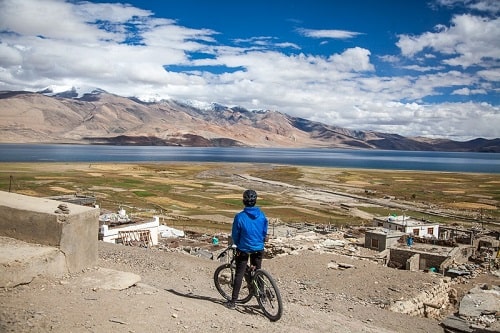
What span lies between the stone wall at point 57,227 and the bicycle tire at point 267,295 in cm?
347

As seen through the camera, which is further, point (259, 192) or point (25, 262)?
point (259, 192)

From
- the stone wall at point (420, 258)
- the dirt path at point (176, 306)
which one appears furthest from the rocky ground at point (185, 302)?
the stone wall at point (420, 258)

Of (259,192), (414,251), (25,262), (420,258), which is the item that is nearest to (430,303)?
(414,251)

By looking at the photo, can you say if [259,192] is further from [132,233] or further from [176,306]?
[176,306]

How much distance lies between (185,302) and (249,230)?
1.82 meters

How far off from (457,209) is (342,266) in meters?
58.2

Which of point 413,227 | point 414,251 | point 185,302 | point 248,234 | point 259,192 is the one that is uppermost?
point 248,234

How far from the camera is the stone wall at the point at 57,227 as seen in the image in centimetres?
828

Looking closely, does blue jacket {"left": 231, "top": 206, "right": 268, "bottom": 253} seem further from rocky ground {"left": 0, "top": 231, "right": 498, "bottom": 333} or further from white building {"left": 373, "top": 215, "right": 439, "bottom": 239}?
white building {"left": 373, "top": 215, "right": 439, "bottom": 239}

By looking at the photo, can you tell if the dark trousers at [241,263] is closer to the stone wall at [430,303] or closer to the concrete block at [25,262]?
the concrete block at [25,262]

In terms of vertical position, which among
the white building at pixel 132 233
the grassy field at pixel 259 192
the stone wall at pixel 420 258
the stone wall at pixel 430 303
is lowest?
the grassy field at pixel 259 192

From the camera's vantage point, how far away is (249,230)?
25.3 feet

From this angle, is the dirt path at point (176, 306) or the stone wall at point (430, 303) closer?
the dirt path at point (176, 306)

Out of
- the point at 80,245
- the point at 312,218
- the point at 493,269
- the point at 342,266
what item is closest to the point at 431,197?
the point at 312,218
